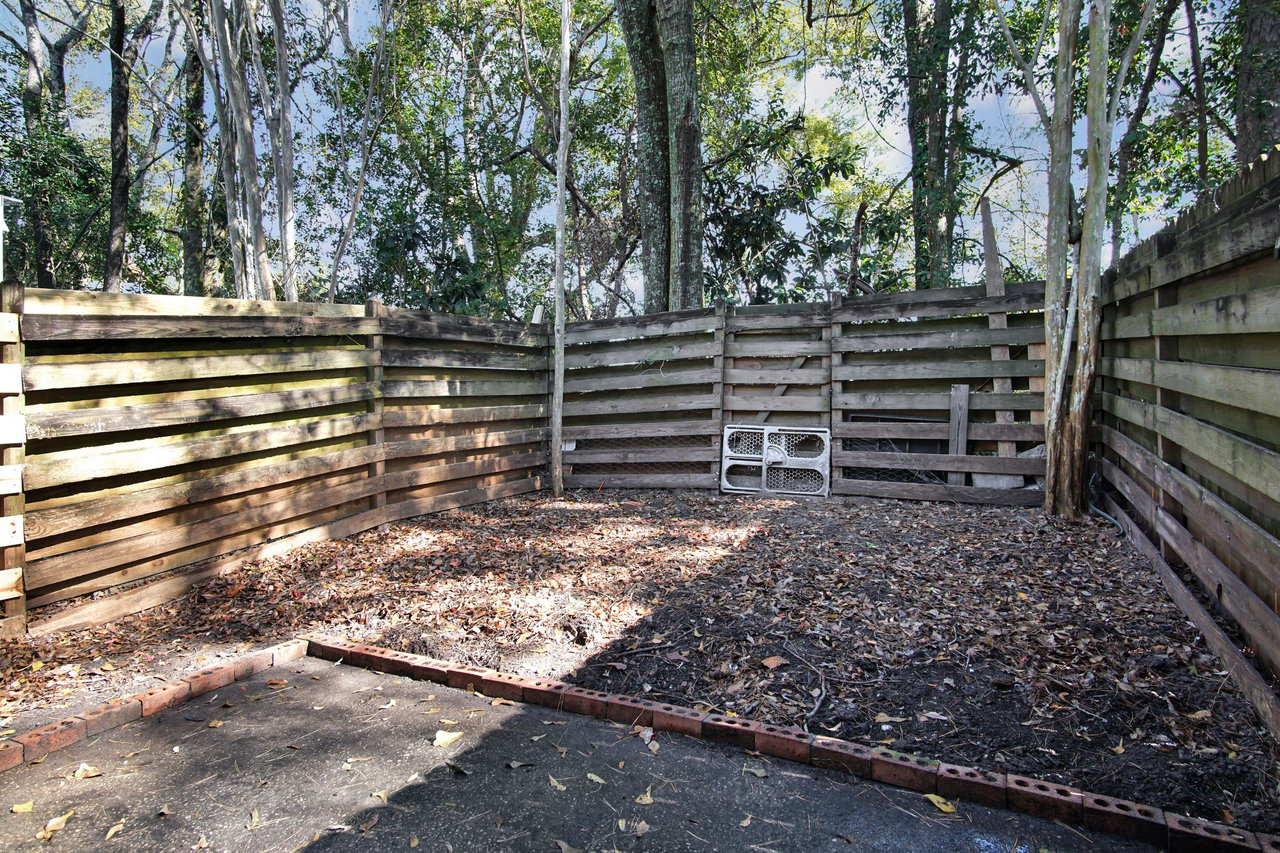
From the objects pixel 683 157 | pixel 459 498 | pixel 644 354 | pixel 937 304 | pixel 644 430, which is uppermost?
pixel 683 157

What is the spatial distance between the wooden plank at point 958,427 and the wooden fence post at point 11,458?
255 inches

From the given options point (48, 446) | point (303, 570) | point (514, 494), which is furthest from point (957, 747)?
point (514, 494)

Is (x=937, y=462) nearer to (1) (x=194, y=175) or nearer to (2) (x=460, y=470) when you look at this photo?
(2) (x=460, y=470)

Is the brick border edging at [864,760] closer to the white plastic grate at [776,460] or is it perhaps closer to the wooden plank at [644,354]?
the white plastic grate at [776,460]

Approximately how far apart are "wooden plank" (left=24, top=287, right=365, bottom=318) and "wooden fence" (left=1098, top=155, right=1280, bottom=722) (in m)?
5.08

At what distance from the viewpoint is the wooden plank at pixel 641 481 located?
727 cm

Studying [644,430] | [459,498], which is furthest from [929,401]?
[459,498]

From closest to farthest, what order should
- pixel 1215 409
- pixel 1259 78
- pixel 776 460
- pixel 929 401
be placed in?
pixel 1215 409
pixel 929 401
pixel 776 460
pixel 1259 78

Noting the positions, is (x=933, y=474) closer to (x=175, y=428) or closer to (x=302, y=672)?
(x=302, y=672)

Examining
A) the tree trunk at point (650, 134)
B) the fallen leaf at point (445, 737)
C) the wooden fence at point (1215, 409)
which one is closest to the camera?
the wooden fence at point (1215, 409)

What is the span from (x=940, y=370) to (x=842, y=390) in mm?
887

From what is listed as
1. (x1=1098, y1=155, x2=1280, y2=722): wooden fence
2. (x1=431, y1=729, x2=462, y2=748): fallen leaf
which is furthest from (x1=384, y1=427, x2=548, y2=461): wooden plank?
(x1=1098, y1=155, x2=1280, y2=722): wooden fence

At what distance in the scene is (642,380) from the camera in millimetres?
7473

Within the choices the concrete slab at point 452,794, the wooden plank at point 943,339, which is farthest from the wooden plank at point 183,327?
the wooden plank at point 943,339
